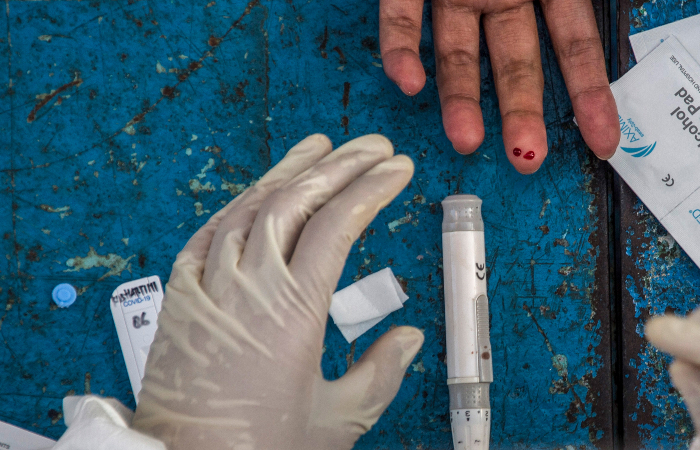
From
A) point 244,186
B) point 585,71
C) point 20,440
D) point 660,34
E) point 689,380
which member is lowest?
point 20,440

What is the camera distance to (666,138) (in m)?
1.01

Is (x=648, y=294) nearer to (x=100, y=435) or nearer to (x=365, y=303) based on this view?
(x=365, y=303)

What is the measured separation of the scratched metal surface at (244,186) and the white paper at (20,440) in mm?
25

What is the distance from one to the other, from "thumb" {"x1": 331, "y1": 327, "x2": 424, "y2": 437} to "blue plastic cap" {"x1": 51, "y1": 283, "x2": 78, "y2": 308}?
23.1 inches

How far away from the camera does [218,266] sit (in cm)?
73

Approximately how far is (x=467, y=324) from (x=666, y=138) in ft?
1.87

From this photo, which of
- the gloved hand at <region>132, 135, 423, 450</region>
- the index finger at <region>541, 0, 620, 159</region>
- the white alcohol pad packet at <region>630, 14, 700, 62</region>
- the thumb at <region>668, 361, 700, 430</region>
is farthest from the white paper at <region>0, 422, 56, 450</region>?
the white alcohol pad packet at <region>630, 14, 700, 62</region>

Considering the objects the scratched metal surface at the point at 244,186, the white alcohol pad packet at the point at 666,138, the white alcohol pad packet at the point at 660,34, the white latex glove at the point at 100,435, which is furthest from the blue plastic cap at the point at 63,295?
the white alcohol pad packet at the point at 660,34

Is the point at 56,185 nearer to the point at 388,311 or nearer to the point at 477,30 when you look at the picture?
the point at 388,311

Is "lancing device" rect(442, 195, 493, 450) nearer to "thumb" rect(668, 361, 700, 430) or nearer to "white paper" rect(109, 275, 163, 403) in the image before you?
"thumb" rect(668, 361, 700, 430)

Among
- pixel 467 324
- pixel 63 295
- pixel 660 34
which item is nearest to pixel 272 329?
pixel 467 324

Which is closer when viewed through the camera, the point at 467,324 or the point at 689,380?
the point at 689,380

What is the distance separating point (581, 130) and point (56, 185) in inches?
42.4

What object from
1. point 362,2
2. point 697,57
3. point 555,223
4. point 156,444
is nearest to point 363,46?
point 362,2
